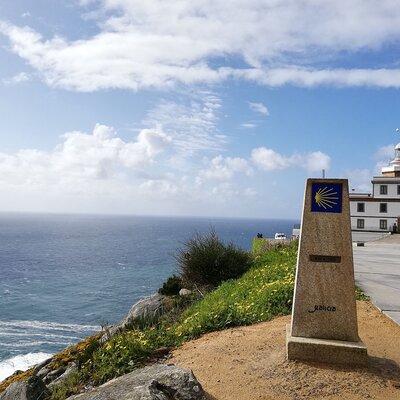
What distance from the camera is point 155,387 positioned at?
17.6ft

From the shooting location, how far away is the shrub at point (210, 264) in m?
16.3

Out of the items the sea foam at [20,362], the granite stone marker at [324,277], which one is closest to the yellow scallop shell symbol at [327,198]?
the granite stone marker at [324,277]

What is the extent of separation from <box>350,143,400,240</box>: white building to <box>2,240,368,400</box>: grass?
42.6 metres

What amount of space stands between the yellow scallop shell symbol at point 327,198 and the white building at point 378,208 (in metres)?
47.7


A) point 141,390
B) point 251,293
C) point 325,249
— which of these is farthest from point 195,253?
point 141,390

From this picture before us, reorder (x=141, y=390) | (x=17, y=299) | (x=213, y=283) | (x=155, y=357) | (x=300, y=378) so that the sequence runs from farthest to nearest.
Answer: (x=17, y=299), (x=213, y=283), (x=155, y=357), (x=300, y=378), (x=141, y=390)

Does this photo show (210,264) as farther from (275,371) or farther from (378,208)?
(378,208)

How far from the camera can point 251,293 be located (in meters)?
11.0

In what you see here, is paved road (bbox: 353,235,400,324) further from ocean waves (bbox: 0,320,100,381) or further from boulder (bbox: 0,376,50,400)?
ocean waves (bbox: 0,320,100,381)

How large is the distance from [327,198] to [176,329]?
4162 millimetres

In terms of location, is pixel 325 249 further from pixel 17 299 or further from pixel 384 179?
pixel 384 179

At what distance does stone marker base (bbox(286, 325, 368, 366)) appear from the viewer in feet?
20.8

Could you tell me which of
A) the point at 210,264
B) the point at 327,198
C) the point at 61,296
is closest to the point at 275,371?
the point at 327,198

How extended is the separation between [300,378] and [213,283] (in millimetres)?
10118
